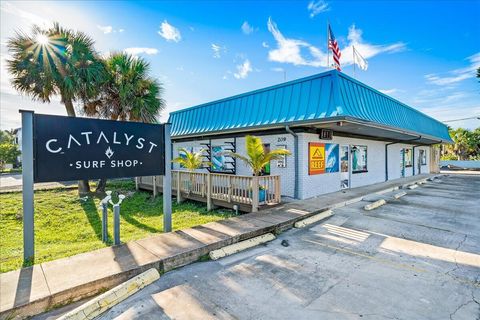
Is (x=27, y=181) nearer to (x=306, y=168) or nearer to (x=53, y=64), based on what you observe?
(x=306, y=168)

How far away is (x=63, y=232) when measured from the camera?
6.62 m

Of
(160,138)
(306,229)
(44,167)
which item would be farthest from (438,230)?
(44,167)

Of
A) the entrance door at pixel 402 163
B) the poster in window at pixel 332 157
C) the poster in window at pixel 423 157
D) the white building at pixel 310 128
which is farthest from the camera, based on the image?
Answer: the poster in window at pixel 423 157

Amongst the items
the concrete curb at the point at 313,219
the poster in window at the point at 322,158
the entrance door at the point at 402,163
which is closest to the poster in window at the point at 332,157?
the poster in window at the point at 322,158

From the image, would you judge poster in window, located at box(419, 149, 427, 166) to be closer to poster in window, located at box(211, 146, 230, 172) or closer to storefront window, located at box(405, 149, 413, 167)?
storefront window, located at box(405, 149, 413, 167)

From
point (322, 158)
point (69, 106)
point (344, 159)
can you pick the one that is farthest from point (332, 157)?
point (69, 106)

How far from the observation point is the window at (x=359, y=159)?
12445 mm

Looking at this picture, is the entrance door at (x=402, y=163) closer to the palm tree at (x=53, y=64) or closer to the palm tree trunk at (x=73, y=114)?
the palm tree at (x=53, y=64)

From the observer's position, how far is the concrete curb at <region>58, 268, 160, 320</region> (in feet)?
8.85

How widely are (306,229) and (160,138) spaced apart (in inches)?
172

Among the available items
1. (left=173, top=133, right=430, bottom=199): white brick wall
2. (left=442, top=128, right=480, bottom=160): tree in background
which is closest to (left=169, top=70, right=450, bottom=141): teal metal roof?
(left=173, top=133, right=430, bottom=199): white brick wall

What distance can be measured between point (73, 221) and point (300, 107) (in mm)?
8882

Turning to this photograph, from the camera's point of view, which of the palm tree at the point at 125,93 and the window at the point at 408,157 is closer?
the palm tree at the point at 125,93

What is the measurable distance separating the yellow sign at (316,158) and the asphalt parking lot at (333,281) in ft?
13.1
